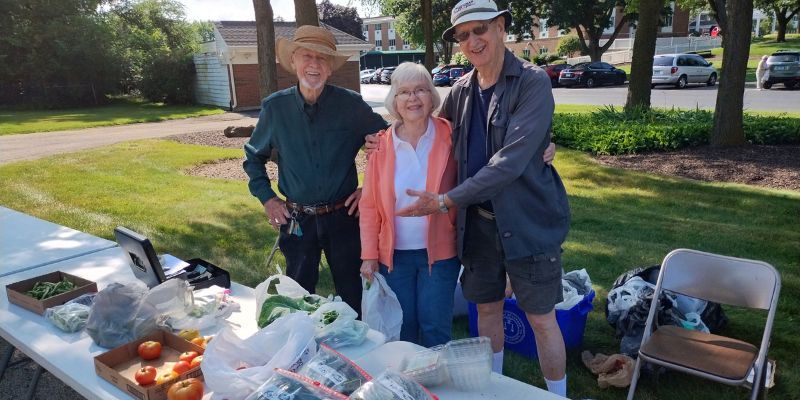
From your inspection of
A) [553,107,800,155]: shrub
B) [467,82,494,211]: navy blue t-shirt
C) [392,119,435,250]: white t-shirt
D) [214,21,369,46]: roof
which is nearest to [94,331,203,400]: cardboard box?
[392,119,435,250]: white t-shirt

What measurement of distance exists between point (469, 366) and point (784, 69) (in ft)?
79.5

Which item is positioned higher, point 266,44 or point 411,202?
point 266,44

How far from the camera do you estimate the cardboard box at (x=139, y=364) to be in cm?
180

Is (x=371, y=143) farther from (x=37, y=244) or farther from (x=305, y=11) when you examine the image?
(x=305, y=11)

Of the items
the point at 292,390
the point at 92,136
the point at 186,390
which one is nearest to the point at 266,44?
the point at 186,390

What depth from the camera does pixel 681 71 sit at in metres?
23.9

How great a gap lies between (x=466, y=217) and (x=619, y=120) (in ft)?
30.6

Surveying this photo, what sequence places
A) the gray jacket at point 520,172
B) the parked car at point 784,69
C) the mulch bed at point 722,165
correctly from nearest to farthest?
the gray jacket at point 520,172 < the mulch bed at point 722,165 < the parked car at point 784,69

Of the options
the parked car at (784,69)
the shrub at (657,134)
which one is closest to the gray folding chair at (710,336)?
the shrub at (657,134)

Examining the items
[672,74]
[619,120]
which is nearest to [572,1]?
[672,74]

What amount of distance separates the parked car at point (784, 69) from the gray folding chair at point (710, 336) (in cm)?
2243

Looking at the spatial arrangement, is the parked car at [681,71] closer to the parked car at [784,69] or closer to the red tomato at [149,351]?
the parked car at [784,69]

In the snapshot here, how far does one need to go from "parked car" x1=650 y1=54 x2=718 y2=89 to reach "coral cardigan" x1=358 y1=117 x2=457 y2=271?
24.6m

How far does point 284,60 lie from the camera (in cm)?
316
